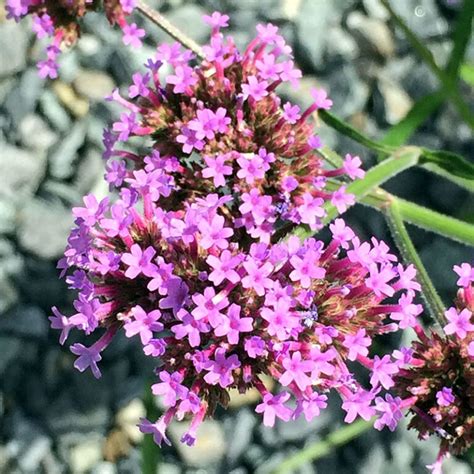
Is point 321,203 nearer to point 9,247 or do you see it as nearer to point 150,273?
point 150,273

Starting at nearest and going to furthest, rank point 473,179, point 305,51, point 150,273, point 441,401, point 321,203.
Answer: point 150,273 < point 441,401 < point 321,203 < point 473,179 < point 305,51

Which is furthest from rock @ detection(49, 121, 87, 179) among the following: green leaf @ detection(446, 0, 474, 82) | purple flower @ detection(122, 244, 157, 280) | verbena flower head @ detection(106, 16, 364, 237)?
purple flower @ detection(122, 244, 157, 280)

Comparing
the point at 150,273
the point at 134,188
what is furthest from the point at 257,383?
the point at 134,188

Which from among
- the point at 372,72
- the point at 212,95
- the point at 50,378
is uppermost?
the point at 212,95

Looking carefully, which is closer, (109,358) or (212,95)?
(212,95)

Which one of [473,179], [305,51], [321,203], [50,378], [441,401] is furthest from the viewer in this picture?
[305,51]

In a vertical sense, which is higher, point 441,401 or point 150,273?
point 150,273
